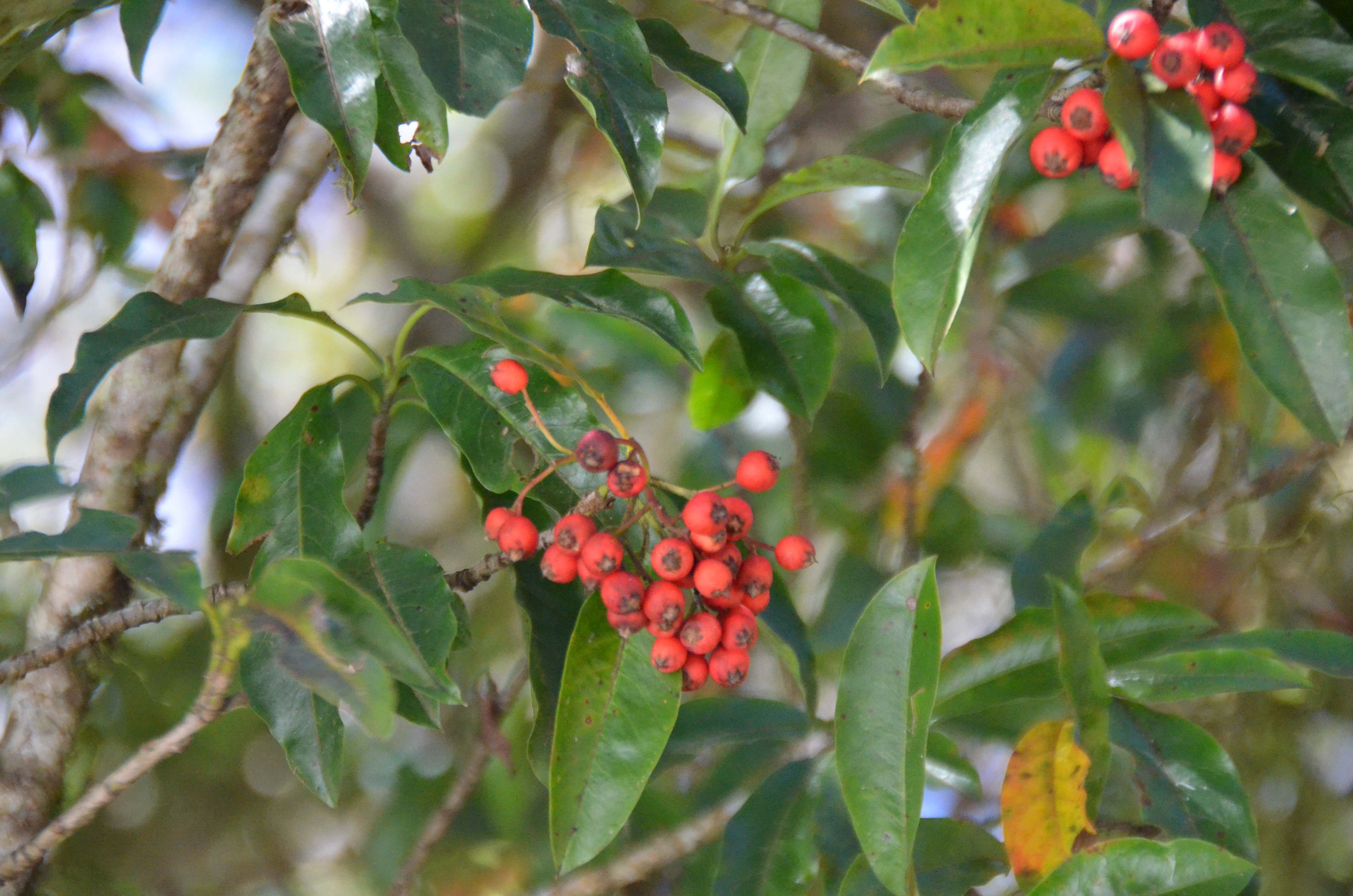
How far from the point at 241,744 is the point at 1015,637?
5.35ft

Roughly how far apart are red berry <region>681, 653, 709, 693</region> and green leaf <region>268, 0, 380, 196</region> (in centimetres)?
54

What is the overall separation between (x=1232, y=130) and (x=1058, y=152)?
0.15 metres

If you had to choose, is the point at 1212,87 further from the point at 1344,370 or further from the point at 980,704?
the point at 980,704

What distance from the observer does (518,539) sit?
3.09 feet

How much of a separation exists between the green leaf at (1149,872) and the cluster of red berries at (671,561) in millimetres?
335

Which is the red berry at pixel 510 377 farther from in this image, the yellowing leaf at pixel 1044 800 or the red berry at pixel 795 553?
the yellowing leaf at pixel 1044 800

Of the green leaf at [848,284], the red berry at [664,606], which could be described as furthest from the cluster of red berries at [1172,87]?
the red berry at [664,606]

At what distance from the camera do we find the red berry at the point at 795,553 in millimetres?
1014

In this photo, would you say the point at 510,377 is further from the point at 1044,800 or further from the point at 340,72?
the point at 1044,800

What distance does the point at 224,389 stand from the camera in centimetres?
245

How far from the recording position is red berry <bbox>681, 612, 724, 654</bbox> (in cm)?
95

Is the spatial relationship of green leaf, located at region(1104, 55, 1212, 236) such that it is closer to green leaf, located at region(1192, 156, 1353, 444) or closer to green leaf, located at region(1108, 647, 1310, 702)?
green leaf, located at region(1192, 156, 1353, 444)

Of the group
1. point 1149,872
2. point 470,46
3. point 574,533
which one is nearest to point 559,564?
point 574,533

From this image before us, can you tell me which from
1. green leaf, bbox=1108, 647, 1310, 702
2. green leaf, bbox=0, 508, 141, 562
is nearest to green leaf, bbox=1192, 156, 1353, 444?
green leaf, bbox=1108, 647, 1310, 702
